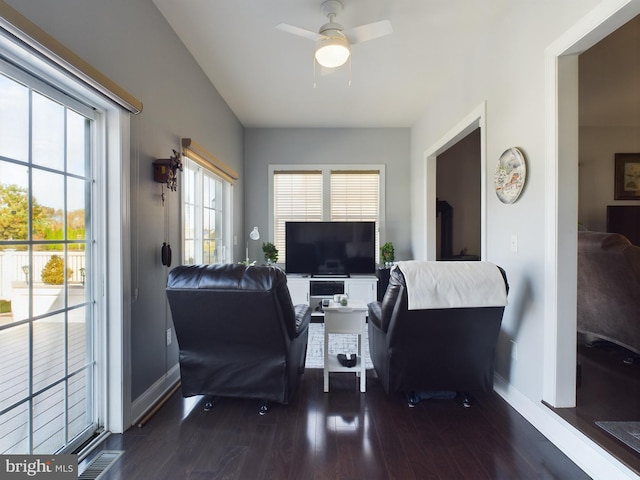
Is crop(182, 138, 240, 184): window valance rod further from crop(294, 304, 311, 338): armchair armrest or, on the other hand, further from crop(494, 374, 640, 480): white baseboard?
crop(494, 374, 640, 480): white baseboard

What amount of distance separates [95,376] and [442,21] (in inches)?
142

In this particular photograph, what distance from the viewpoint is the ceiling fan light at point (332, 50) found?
7.61 feet

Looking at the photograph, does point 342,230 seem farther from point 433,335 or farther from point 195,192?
point 433,335

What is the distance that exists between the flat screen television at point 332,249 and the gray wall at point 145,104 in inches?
90.8

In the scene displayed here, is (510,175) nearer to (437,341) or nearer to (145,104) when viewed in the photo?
(437,341)

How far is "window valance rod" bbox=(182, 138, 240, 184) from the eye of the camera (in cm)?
286

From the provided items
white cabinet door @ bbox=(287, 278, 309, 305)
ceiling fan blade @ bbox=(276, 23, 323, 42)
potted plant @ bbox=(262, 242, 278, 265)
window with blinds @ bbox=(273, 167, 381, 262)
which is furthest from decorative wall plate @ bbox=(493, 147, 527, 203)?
potted plant @ bbox=(262, 242, 278, 265)

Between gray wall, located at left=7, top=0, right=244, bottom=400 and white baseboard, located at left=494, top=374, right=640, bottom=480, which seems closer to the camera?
white baseboard, located at left=494, top=374, right=640, bottom=480

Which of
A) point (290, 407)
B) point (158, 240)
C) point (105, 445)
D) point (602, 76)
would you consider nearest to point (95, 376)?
point (105, 445)

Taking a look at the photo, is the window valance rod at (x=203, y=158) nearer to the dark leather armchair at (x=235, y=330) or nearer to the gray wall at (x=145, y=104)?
the gray wall at (x=145, y=104)

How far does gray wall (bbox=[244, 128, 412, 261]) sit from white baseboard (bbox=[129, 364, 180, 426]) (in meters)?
2.89

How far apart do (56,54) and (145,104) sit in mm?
886

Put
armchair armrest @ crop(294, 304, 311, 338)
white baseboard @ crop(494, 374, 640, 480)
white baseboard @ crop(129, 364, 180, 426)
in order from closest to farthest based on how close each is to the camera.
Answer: white baseboard @ crop(494, 374, 640, 480)
white baseboard @ crop(129, 364, 180, 426)
armchair armrest @ crop(294, 304, 311, 338)

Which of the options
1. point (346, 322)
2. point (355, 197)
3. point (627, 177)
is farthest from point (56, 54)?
point (627, 177)
